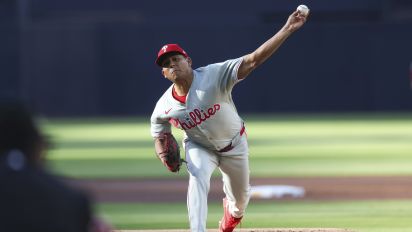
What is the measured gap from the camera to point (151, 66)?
1347 inches

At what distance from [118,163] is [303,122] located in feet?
40.5

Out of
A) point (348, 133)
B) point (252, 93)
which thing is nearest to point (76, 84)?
point (252, 93)

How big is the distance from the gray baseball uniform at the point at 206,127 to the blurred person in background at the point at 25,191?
4736mm

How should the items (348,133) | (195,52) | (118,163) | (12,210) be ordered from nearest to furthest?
(12,210) → (118,163) → (348,133) → (195,52)

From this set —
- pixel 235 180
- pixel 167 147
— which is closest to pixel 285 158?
pixel 235 180

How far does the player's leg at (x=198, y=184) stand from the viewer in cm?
838

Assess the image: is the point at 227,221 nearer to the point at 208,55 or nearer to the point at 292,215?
the point at 292,215

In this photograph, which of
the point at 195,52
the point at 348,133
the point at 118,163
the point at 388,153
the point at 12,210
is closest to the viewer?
the point at 12,210

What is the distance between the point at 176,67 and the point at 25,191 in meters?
4.87

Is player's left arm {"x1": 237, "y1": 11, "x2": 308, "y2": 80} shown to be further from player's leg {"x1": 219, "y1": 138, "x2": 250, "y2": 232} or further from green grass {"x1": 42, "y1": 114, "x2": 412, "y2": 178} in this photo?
green grass {"x1": 42, "y1": 114, "x2": 412, "y2": 178}

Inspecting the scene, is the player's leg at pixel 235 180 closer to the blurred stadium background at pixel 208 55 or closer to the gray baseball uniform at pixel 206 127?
the gray baseball uniform at pixel 206 127

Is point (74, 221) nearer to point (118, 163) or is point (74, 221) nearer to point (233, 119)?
point (233, 119)

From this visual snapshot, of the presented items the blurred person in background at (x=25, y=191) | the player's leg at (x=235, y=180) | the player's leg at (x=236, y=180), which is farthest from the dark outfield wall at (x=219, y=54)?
the blurred person in background at (x=25, y=191)

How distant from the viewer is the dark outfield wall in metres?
34.0
